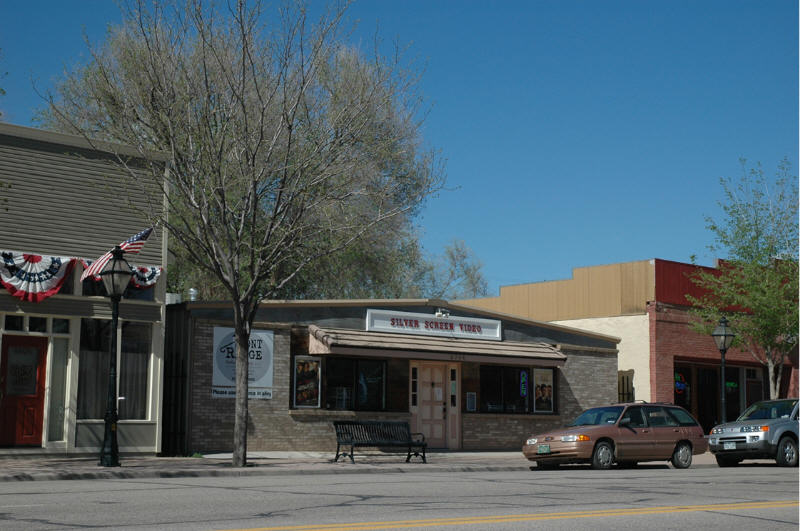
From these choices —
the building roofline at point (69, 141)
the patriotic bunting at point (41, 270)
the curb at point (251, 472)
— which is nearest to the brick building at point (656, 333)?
the curb at point (251, 472)

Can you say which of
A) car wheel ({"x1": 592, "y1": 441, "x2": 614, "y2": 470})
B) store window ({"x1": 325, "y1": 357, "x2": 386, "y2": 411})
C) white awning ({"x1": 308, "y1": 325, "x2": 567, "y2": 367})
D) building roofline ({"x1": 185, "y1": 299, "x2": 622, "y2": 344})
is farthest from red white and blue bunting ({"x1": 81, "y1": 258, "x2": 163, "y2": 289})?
car wheel ({"x1": 592, "y1": 441, "x2": 614, "y2": 470})

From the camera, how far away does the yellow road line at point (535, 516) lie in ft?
31.8

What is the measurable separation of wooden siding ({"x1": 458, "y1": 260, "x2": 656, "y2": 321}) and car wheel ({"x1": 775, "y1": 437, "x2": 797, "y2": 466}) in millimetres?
10996

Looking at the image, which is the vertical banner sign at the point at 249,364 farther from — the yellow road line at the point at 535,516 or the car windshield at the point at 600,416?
the yellow road line at the point at 535,516

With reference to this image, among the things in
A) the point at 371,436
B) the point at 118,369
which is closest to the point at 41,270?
the point at 118,369

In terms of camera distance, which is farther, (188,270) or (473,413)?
(188,270)

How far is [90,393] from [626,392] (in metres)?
19.0

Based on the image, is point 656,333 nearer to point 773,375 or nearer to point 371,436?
point 773,375

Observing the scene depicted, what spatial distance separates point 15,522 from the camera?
9992 millimetres

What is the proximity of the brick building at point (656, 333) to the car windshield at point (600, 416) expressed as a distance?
1122 centimetres

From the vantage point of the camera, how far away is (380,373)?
89.8 feet

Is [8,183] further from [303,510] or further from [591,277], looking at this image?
[591,277]

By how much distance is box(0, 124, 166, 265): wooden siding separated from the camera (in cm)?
2108

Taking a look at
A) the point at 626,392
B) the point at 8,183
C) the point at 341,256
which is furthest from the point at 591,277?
the point at 8,183
